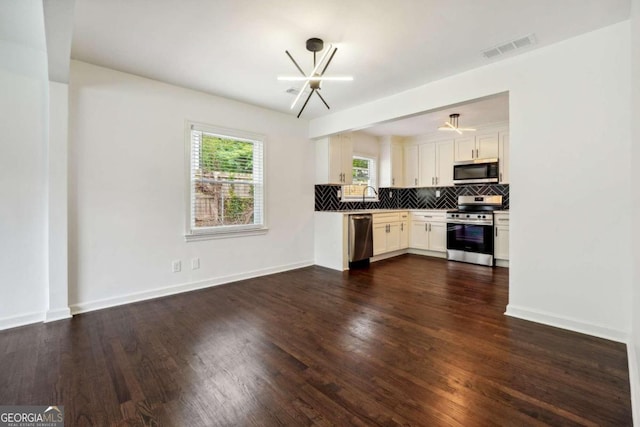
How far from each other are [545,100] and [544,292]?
174cm

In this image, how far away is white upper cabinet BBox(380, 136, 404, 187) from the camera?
20.7 feet

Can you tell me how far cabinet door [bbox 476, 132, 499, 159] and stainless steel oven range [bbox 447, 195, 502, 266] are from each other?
0.76 metres

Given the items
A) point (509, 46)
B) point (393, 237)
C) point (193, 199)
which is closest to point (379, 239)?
point (393, 237)

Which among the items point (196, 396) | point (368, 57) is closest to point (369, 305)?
point (196, 396)

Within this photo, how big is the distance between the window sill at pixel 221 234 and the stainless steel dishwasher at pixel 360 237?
1.41m

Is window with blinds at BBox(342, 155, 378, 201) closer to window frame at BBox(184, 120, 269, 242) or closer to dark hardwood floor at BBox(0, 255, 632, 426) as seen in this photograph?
window frame at BBox(184, 120, 269, 242)

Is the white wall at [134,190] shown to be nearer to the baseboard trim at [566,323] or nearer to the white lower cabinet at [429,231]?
the baseboard trim at [566,323]

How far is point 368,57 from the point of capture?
112 inches

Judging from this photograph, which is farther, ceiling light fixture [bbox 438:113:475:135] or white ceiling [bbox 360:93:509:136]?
ceiling light fixture [bbox 438:113:475:135]

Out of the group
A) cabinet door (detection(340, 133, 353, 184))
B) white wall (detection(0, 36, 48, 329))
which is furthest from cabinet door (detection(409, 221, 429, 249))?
white wall (detection(0, 36, 48, 329))

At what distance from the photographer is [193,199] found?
3.74 meters

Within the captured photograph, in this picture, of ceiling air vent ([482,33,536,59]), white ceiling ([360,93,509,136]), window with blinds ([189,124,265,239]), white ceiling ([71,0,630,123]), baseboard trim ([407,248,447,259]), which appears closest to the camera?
white ceiling ([71,0,630,123])

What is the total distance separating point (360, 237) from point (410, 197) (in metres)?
2.59

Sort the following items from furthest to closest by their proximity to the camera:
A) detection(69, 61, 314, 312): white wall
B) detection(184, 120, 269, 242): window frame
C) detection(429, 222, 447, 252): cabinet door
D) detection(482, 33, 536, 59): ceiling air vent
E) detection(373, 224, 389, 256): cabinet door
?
detection(429, 222, 447, 252): cabinet door, detection(373, 224, 389, 256): cabinet door, detection(184, 120, 269, 242): window frame, detection(69, 61, 314, 312): white wall, detection(482, 33, 536, 59): ceiling air vent
